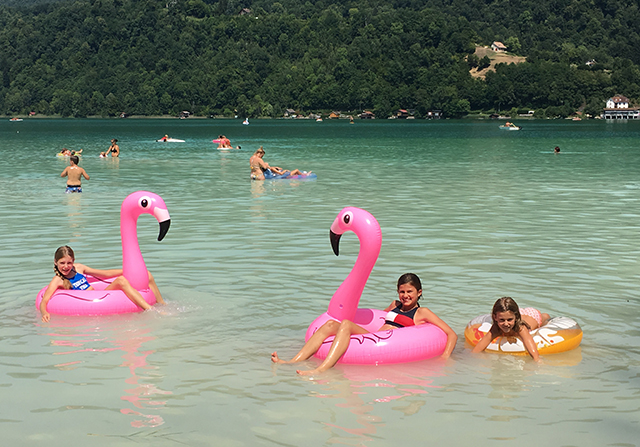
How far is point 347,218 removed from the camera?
8922mm

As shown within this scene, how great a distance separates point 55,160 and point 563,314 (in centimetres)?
3985

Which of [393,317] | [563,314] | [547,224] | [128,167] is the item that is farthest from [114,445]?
[128,167]

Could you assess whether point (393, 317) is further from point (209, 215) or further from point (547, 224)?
point (209, 215)

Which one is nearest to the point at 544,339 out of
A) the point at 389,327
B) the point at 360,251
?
the point at 389,327

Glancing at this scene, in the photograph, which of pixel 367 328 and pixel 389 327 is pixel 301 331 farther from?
pixel 389 327

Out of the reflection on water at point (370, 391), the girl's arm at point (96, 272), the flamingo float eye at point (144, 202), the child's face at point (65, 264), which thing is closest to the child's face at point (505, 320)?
the reflection on water at point (370, 391)

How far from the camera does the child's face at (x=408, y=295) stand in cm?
899

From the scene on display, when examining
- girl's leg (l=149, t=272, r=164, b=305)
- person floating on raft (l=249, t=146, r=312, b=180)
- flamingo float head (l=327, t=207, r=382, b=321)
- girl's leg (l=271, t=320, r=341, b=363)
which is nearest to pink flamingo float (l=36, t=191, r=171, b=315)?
girl's leg (l=149, t=272, r=164, b=305)

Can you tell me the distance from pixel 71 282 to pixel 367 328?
4212mm

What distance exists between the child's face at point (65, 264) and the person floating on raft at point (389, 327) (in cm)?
345

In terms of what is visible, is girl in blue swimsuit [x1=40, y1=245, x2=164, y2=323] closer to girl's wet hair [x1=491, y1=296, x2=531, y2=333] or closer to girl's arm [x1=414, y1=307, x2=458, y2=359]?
girl's arm [x1=414, y1=307, x2=458, y2=359]

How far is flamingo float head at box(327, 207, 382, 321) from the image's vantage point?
8930mm

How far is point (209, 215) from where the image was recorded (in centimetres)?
2097

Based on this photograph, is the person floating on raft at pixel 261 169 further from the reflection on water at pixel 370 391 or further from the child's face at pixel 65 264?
the reflection on water at pixel 370 391
